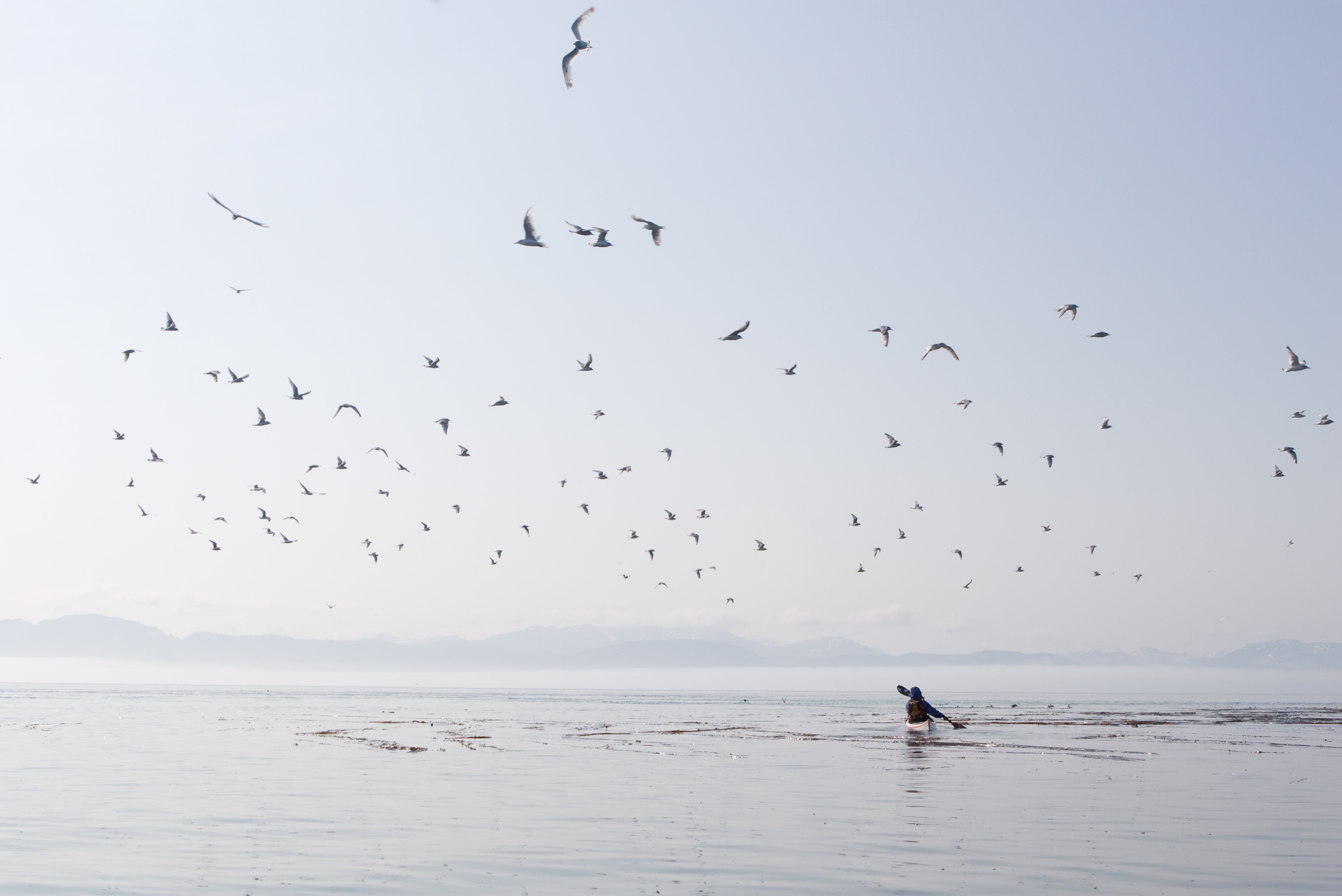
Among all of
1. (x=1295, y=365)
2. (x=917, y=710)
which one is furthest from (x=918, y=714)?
(x=1295, y=365)

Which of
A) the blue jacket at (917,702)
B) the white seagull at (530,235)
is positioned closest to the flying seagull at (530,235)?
the white seagull at (530,235)

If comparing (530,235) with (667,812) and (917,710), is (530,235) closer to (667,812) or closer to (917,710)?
(667,812)

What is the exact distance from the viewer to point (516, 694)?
168625 mm

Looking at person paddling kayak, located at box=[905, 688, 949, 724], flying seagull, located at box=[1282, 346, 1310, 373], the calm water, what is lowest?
the calm water

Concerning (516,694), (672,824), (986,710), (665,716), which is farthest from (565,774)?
(516,694)

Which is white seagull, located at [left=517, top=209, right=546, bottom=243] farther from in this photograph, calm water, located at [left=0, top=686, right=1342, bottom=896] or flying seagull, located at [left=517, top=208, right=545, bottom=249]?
calm water, located at [left=0, top=686, right=1342, bottom=896]

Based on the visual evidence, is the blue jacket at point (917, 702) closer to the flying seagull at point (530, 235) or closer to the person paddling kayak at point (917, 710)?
the person paddling kayak at point (917, 710)

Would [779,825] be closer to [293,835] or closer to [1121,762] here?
[293,835]

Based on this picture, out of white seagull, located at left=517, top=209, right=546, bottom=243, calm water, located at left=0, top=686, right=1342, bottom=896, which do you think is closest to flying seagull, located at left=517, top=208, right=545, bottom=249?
white seagull, located at left=517, top=209, right=546, bottom=243

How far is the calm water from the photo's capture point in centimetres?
2177

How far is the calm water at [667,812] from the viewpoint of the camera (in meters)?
21.8

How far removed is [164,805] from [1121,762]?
35.2 metres

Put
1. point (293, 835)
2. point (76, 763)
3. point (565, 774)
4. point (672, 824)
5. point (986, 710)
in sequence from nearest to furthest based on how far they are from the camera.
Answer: point (293, 835) → point (672, 824) → point (565, 774) → point (76, 763) → point (986, 710)

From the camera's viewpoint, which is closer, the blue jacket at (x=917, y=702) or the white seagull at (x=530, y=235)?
the white seagull at (x=530, y=235)
